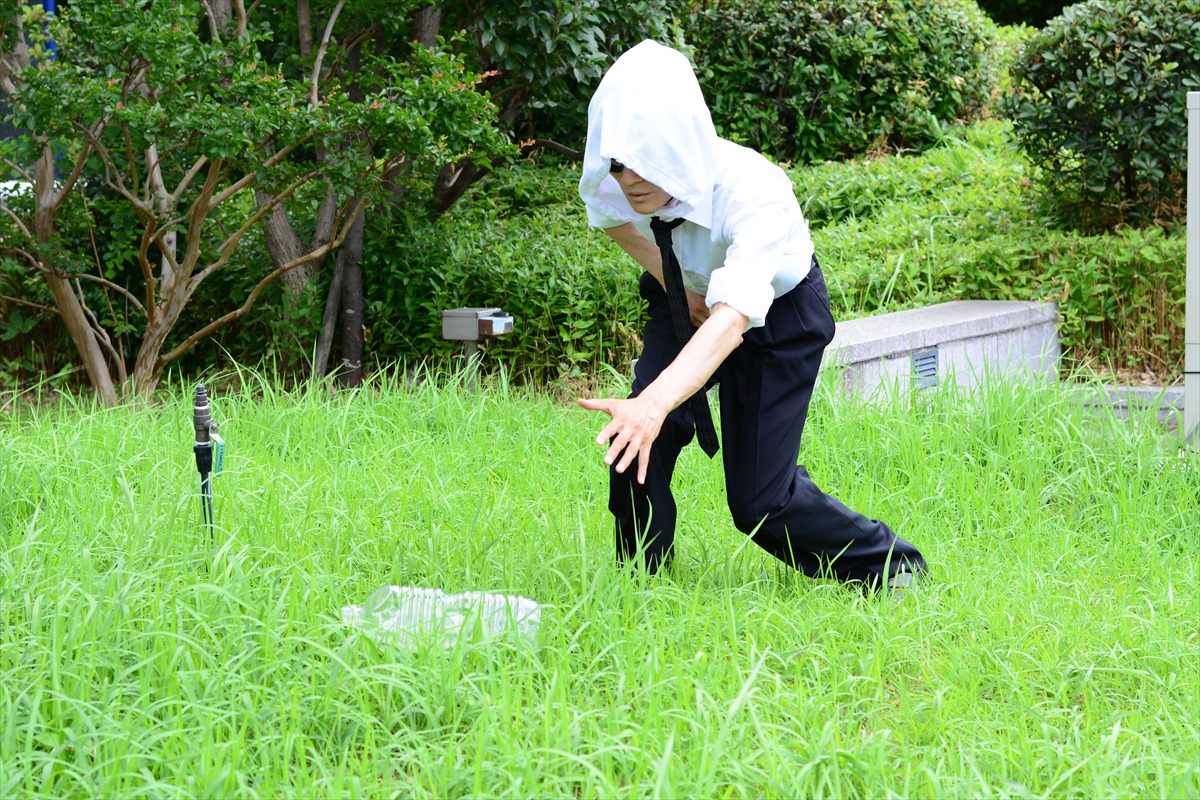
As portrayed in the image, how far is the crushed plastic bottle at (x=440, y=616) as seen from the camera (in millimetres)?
2695

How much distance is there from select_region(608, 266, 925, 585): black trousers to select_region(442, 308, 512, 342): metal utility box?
8.40 feet

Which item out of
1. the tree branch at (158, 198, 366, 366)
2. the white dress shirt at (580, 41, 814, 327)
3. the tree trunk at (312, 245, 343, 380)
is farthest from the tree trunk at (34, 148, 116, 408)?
the white dress shirt at (580, 41, 814, 327)

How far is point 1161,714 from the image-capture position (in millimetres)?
2672

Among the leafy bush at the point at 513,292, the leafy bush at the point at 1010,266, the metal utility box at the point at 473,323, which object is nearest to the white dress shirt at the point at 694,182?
the metal utility box at the point at 473,323

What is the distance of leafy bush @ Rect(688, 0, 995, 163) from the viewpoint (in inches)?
355

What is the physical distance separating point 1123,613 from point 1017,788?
103cm

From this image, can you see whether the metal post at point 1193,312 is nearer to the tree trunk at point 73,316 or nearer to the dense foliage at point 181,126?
the dense foliage at point 181,126

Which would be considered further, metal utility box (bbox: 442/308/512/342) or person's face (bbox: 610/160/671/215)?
metal utility box (bbox: 442/308/512/342)

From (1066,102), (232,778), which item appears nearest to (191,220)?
(232,778)

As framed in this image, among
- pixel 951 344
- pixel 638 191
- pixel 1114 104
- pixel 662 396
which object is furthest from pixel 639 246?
pixel 1114 104

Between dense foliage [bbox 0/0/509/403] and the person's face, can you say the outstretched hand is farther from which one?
dense foliage [bbox 0/0/509/403]

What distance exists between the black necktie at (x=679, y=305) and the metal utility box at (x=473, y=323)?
8.99ft

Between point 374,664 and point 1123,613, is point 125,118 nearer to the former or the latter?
point 374,664

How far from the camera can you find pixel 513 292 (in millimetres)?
6266
